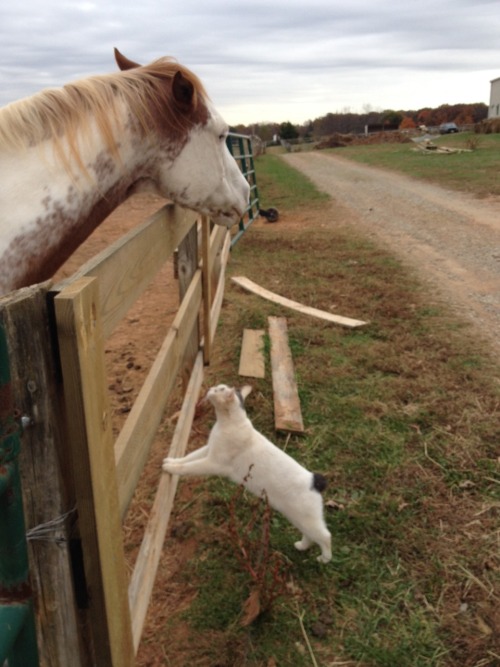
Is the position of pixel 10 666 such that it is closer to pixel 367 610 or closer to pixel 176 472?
pixel 367 610

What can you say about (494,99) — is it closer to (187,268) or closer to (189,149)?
(187,268)

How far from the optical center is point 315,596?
8.30 feet

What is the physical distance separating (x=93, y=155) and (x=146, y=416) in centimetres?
105

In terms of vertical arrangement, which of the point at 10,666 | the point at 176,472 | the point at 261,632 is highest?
the point at 10,666

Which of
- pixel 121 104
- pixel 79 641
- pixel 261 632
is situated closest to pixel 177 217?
pixel 121 104

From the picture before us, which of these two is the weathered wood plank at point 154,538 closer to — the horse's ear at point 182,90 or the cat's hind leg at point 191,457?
the cat's hind leg at point 191,457

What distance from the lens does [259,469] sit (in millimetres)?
2830

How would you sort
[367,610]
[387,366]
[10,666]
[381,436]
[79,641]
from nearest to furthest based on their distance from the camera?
[10,666] → [79,641] → [367,610] → [381,436] → [387,366]

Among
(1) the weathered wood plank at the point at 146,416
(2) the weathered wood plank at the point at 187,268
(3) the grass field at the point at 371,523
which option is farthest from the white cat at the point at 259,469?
(2) the weathered wood plank at the point at 187,268

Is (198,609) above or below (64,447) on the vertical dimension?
below

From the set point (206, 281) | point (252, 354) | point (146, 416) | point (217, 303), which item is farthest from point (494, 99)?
point (146, 416)

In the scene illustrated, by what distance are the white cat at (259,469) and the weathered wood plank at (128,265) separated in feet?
2.84

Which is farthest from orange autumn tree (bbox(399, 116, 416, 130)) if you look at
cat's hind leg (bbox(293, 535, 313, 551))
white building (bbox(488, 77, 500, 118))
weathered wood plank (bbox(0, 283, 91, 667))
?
weathered wood plank (bbox(0, 283, 91, 667))

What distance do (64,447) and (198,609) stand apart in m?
1.73
